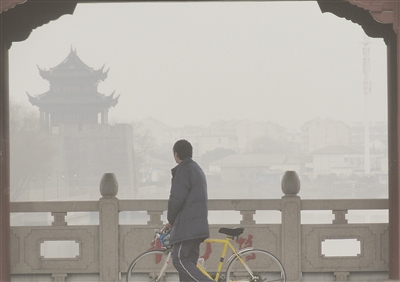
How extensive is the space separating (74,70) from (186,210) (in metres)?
43.2

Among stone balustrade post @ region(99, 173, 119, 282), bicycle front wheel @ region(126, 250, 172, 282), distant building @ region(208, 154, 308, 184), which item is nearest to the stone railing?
stone balustrade post @ region(99, 173, 119, 282)

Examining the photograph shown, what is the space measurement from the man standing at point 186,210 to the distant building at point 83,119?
4075 cm

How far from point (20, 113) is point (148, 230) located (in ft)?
155

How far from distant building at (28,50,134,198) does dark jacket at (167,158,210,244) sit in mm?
40800

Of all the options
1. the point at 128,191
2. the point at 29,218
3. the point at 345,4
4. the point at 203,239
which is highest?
the point at 345,4

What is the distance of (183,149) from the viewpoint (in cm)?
491

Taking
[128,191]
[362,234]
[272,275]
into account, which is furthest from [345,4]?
[128,191]

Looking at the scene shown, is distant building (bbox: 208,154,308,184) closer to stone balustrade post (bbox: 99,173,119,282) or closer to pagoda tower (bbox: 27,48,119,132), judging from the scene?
pagoda tower (bbox: 27,48,119,132)

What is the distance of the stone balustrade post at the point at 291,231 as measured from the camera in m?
6.83

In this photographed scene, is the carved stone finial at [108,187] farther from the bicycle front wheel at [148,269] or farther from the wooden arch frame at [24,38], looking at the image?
the wooden arch frame at [24,38]

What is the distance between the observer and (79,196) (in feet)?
172

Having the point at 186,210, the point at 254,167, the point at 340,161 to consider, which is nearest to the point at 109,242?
the point at 186,210

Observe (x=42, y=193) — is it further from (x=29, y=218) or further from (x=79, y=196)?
(x=29, y=218)

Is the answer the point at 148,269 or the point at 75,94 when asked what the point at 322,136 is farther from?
the point at 148,269
